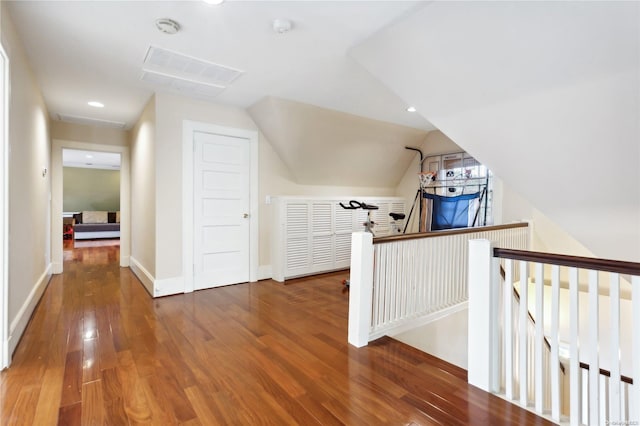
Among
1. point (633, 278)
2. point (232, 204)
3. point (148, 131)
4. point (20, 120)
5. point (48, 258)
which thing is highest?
point (148, 131)

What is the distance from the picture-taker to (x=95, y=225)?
9453 mm

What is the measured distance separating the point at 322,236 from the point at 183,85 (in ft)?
9.01

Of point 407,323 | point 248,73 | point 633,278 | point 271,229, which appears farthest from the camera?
point 271,229

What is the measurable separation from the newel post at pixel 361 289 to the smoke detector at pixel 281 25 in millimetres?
1636

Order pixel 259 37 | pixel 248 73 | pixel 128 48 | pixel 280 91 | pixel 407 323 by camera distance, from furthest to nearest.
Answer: pixel 280 91 → pixel 248 73 → pixel 407 323 → pixel 128 48 → pixel 259 37

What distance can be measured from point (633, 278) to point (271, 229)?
12.5 feet

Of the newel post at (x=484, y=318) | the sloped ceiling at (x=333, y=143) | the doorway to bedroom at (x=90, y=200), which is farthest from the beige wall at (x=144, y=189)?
the doorway to bedroom at (x=90, y=200)

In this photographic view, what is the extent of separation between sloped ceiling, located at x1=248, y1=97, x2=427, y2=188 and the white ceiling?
283 millimetres

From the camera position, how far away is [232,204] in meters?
4.29

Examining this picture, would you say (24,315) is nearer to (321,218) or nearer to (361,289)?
(361,289)

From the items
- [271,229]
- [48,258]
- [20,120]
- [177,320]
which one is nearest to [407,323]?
[177,320]

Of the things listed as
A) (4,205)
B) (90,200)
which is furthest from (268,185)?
(90,200)

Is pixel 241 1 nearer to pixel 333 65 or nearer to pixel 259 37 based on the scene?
pixel 259 37

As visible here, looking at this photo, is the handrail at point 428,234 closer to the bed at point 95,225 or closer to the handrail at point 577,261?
the handrail at point 577,261
